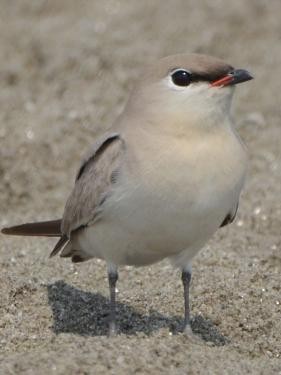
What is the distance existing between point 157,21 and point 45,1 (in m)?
1.41

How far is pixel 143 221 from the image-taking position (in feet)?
16.2

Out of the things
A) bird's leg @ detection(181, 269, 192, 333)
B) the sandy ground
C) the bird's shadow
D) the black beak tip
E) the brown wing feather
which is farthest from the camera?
the bird's shadow

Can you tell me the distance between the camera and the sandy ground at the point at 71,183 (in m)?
4.85

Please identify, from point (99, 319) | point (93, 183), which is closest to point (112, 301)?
point (99, 319)

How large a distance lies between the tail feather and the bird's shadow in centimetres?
40

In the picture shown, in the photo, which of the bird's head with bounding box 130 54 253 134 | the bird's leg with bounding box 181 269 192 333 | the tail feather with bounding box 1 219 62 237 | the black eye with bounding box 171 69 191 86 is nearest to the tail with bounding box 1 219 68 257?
the tail feather with bounding box 1 219 62 237

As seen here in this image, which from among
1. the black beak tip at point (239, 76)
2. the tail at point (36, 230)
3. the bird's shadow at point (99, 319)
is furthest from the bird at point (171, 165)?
the tail at point (36, 230)

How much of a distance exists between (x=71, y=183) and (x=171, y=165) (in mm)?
3464

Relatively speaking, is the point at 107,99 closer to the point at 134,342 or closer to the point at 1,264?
the point at 1,264

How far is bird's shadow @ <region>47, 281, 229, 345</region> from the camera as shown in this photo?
5.43m

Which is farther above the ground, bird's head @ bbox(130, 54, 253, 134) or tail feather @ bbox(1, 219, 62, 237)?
bird's head @ bbox(130, 54, 253, 134)

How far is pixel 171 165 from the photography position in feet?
16.0

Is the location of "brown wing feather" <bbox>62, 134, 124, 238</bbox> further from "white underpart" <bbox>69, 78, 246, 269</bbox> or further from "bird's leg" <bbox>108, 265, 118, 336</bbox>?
"bird's leg" <bbox>108, 265, 118, 336</bbox>

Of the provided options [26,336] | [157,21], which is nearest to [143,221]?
[26,336]
